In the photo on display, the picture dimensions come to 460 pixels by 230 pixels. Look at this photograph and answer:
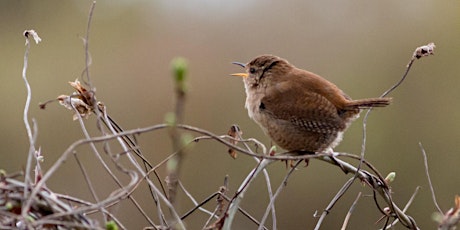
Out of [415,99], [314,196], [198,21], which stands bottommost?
[314,196]

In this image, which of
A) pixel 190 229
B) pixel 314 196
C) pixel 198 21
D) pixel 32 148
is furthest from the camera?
pixel 198 21

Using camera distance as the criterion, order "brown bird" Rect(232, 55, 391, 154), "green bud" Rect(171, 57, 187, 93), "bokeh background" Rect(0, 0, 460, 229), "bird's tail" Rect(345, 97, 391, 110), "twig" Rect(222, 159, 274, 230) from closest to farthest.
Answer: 1. "green bud" Rect(171, 57, 187, 93)
2. "twig" Rect(222, 159, 274, 230)
3. "bird's tail" Rect(345, 97, 391, 110)
4. "brown bird" Rect(232, 55, 391, 154)
5. "bokeh background" Rect(0, 0, 460, 229)

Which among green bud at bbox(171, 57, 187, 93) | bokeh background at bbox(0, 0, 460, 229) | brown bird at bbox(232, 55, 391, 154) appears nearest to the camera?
green bud at bbox(171, 57, 187, 93)

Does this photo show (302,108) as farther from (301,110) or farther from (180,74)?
(180,74)

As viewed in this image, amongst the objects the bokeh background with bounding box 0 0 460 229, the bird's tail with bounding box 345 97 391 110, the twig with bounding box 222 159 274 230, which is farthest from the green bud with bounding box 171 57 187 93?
the bokeh background with bounding box 0 0 460 229

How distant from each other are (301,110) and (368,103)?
1.08 feet

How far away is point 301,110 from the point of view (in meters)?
2.65

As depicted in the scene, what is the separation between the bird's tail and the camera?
2248 mm

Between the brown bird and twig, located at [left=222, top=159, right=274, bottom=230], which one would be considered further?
the brown bird

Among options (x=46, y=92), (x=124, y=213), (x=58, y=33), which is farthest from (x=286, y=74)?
(x=58, y=33)

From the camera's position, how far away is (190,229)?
19.1ft

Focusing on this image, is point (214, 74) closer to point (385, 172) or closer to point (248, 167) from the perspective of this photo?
point (248, 167)

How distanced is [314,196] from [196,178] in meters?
1.01

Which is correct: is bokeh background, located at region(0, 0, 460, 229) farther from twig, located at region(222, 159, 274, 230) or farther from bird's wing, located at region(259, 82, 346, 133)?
twig, located at region(222, 159, 274, 230)
